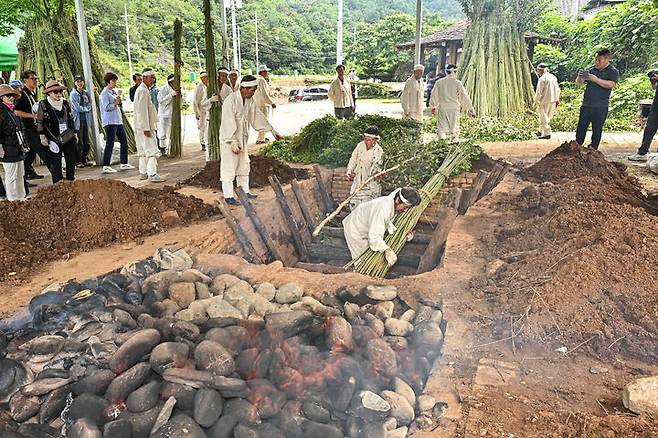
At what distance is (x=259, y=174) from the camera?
8.13 metres

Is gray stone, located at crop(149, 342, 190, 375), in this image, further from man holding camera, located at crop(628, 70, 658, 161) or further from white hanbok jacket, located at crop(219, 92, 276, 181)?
man holding camera, located at crop(628, 70, 658, 161)

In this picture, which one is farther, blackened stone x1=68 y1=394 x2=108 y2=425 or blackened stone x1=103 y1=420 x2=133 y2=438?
blackened stone x1=68 y1=394 x2=108 y2=425

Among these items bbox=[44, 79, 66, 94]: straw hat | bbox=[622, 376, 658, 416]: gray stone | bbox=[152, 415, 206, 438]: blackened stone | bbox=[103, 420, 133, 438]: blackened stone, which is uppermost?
bbox=[44, 79, 66, 94]: straw hat

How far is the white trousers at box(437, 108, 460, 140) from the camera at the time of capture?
34.7ft

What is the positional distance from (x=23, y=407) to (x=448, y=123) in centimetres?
938

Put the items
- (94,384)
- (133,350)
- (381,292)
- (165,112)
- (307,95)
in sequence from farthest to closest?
(307,95) → (165,112) → (381,292) → (133,350) → (94,384)

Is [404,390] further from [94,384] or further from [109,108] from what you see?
[109,108]

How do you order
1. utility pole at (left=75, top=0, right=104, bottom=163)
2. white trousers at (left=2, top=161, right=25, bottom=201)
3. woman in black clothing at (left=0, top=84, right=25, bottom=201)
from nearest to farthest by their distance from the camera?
woman in black clothing at (left=0, top=84, right=25, bottom=201)
white trousers at (left=2, top=161, right=25, bottom=201)
utility pole at (left=75, top=0, right=104, bottom=163)

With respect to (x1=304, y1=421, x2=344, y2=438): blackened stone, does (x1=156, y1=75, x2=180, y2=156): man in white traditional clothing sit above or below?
above

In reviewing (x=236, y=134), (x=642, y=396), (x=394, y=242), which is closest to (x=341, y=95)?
(x=236, y=134)

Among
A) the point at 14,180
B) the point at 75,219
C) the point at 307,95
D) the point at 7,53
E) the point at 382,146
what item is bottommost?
the point at 307,95

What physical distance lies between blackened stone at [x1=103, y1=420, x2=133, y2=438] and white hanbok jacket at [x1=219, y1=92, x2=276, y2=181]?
4459mm

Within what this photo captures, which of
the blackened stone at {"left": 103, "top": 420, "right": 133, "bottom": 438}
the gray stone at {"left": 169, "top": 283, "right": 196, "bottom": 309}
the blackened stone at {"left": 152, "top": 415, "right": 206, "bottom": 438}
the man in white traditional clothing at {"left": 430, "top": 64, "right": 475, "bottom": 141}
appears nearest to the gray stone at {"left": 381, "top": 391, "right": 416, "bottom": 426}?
the blackened stone at {"left": 152, "top": 415, "right": 206, "bottom": 438}

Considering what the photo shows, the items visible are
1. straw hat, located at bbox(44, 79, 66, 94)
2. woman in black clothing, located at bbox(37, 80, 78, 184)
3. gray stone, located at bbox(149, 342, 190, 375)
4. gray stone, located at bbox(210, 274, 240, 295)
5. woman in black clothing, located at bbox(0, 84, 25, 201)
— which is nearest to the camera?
gray stone, located at bbox(149, 342, 190, 375)
